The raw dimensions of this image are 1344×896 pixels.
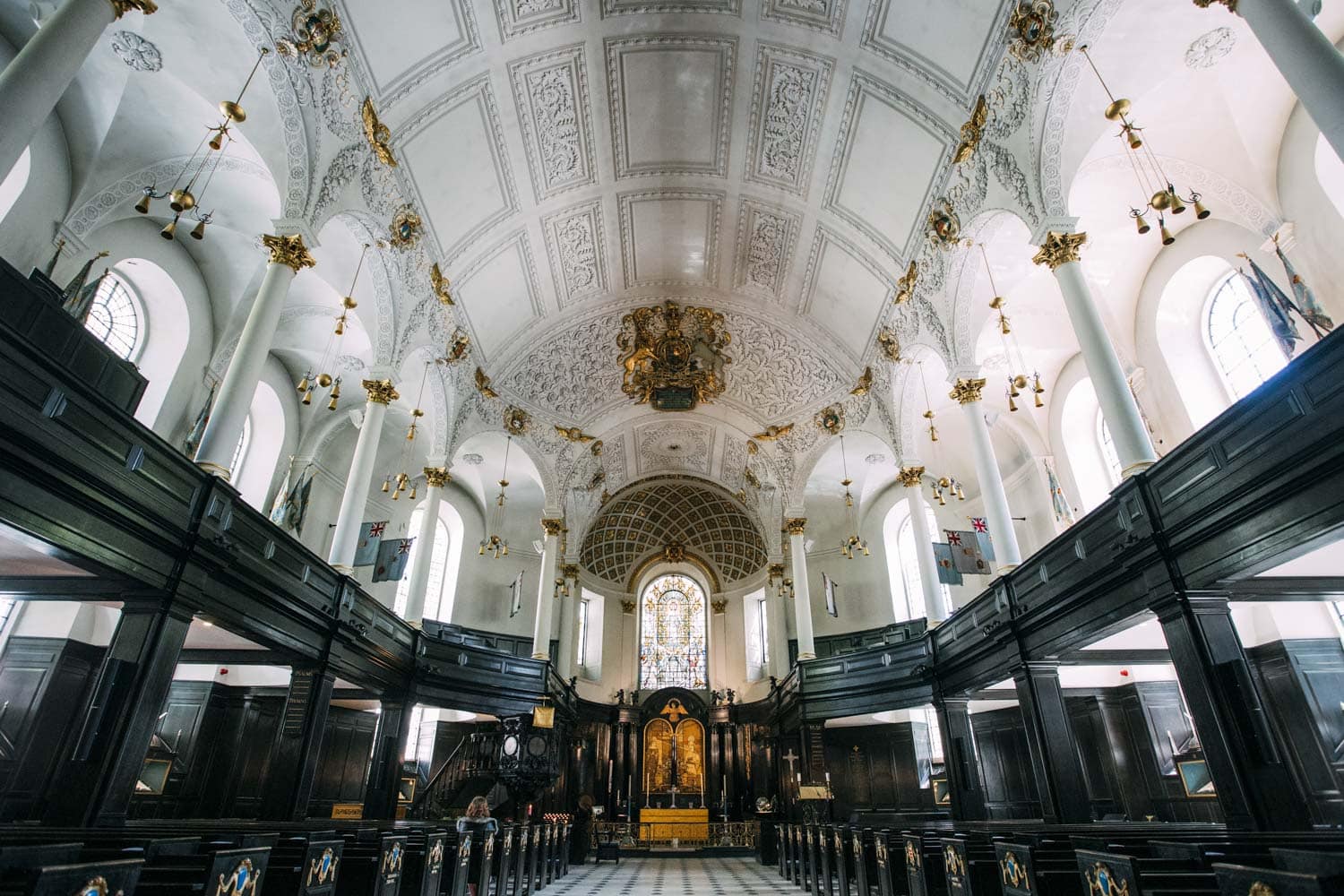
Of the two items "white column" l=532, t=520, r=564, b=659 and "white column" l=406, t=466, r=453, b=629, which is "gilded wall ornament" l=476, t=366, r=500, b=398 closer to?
"white column" l=406, t=466, r=453, b=629

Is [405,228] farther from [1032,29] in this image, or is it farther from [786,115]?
[1032,29]

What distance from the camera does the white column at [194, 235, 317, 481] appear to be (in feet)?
27.7

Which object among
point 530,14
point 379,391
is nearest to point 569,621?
point 379,391

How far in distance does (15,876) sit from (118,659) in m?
5.58

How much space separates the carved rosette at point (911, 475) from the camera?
16.6 metres

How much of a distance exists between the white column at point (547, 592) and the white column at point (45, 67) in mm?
14998

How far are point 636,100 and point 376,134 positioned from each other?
5599 mm

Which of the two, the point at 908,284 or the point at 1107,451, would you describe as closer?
the point at 908,284

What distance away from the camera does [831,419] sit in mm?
19766

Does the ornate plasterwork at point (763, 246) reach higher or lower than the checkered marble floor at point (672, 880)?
higher

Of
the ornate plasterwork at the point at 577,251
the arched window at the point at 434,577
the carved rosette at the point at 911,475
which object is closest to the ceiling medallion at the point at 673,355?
the ornate plasterwork at the point at 577,251

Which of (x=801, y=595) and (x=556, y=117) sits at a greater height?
(x=556, y=117)

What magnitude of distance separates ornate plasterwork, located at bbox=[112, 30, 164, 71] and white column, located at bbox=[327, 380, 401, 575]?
231 inches

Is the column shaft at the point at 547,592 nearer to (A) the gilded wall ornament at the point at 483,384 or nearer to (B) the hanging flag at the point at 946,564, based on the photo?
(A) the gilded wall ornament at the point at 483,384
